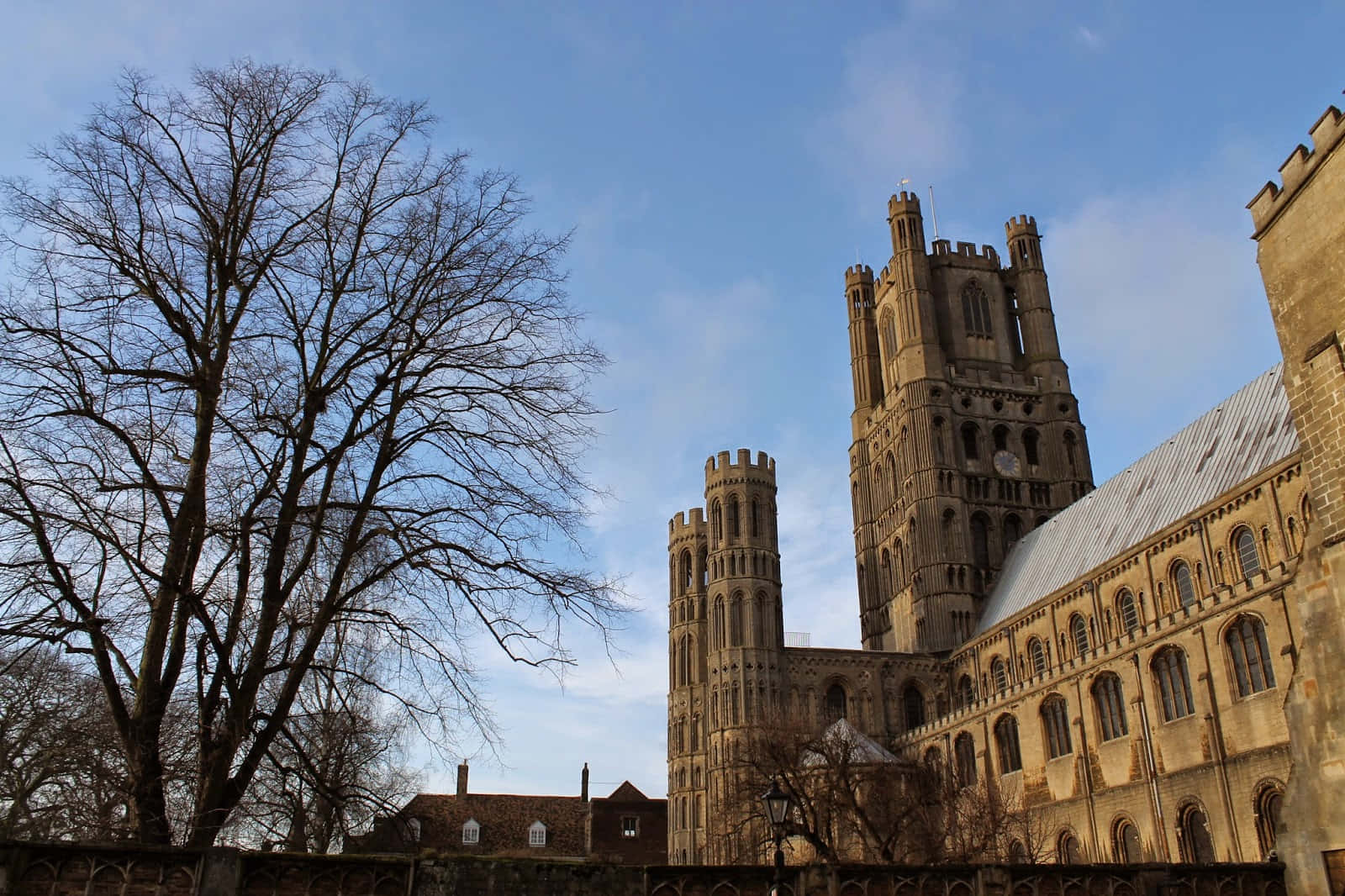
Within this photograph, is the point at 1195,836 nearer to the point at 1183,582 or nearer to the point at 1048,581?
the point at 1183,582

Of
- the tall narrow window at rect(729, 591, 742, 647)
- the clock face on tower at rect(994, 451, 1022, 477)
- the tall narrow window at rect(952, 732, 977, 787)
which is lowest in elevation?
the tall narrow window at rect(952, 732, 977, 787)

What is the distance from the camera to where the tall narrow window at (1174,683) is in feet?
121

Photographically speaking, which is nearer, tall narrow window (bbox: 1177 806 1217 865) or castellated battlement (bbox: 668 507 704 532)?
tall narrow window (bbox: 1177 806 1217 865)

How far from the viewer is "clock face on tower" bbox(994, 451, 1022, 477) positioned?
6525cm

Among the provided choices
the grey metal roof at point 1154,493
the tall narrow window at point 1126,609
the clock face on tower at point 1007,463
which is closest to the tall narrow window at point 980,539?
the grey metal roof at point 1154,493

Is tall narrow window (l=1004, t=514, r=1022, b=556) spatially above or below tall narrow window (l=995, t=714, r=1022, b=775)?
above

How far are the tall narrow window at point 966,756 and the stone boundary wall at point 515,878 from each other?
117 feet

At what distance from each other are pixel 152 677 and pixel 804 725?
1259 inches

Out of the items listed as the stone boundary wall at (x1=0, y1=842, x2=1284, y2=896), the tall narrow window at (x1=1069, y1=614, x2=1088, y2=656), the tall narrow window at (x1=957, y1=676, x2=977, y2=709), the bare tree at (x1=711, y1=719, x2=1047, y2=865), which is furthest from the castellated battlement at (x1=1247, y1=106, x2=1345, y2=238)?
the tall narrow window at (x1=957, y1=676, x2=977, y2=709)

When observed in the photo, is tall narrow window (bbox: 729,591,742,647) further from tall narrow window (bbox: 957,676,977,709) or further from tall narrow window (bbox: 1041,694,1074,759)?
tall narrow window (bbox: 1041,694,1074,759)

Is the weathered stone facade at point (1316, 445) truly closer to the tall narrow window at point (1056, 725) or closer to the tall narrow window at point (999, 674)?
the tall narrow window at point (1056, 725)

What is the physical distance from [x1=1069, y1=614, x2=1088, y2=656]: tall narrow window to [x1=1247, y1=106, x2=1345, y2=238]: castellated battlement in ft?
103

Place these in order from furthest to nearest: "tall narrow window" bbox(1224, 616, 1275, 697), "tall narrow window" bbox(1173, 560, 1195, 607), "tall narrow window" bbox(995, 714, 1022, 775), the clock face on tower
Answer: the clock face on tower < "tall narrow window" bbox(995, 714, 1022, 775) < "tall narrow window" bbox(1173, 560, 1195, 607) < "tall narrow window" bbox(1224, 616, 1275, 697)

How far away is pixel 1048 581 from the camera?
52906mm
